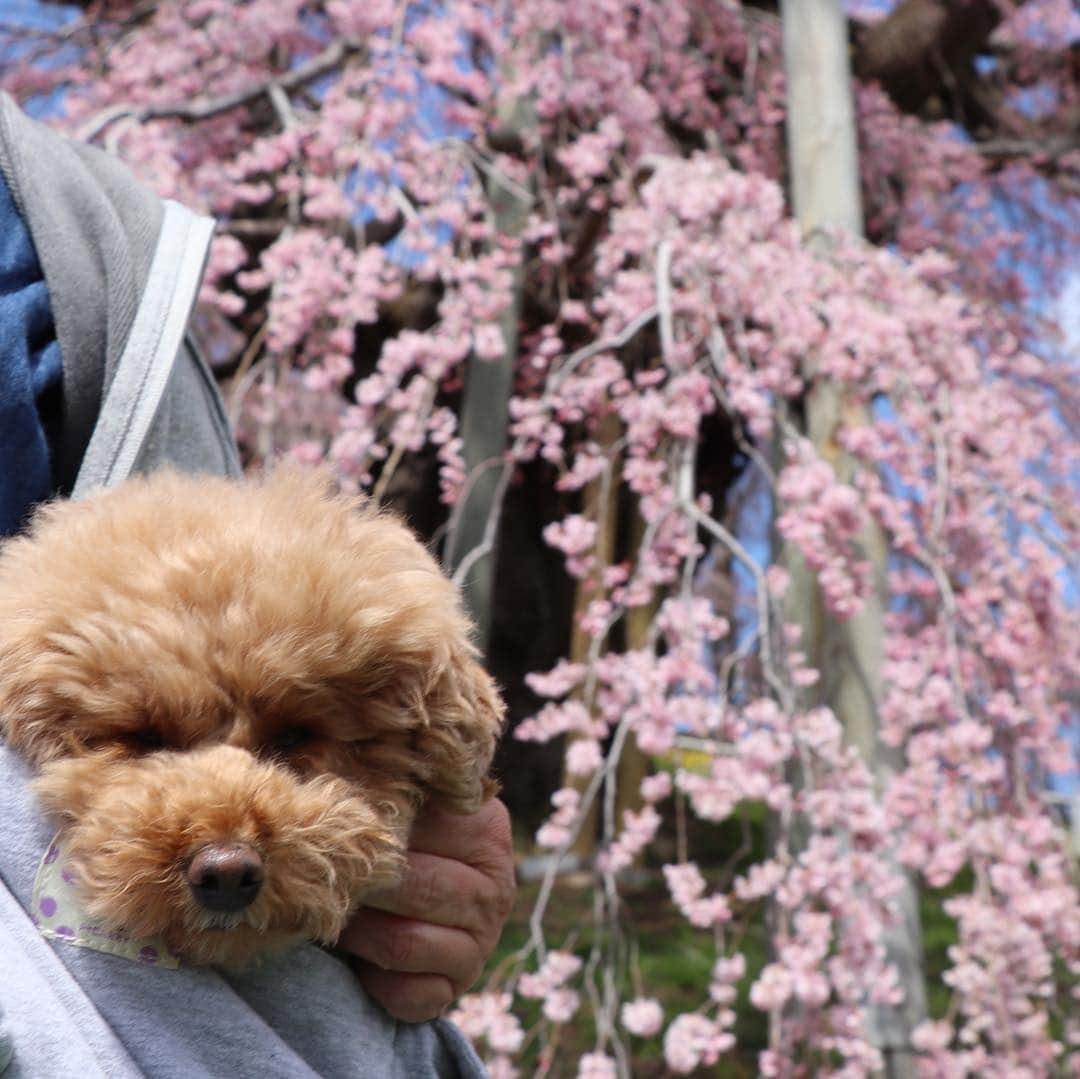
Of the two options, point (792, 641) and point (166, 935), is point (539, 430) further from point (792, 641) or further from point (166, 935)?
point (166, 935)

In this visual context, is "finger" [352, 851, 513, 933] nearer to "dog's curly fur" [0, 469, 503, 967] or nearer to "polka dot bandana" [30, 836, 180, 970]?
"dog's curly fur" [0, 469, 503, 967]

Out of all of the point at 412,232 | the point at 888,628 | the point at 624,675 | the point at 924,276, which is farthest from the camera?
the point at 924,276

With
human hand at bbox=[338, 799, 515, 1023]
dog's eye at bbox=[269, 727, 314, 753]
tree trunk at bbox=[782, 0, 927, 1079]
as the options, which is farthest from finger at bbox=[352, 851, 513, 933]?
tree trunk at bbox=[782, 0, 927, 1079]

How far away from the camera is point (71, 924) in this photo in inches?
31.1

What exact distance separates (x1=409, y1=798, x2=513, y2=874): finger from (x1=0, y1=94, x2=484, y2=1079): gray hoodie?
12 centimetres

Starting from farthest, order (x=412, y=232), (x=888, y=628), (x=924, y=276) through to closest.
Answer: (x=924, y=276) → (x=412, y=232) → (x=888, y=628)

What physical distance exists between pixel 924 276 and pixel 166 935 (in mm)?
3460

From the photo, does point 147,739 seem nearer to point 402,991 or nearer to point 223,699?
point 223,699

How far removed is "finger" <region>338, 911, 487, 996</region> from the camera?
92 cm

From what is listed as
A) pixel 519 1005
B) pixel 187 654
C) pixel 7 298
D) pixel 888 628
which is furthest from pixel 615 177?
pixel 187 654

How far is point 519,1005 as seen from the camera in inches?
153

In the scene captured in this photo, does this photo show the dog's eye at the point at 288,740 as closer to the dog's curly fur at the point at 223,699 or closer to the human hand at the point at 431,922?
the dog's curly fur at the point at 223,699

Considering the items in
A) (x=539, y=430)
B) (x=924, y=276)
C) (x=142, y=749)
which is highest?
(x=142, y=749)

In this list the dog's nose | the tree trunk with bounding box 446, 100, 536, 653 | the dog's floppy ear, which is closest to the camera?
the dog's nose
